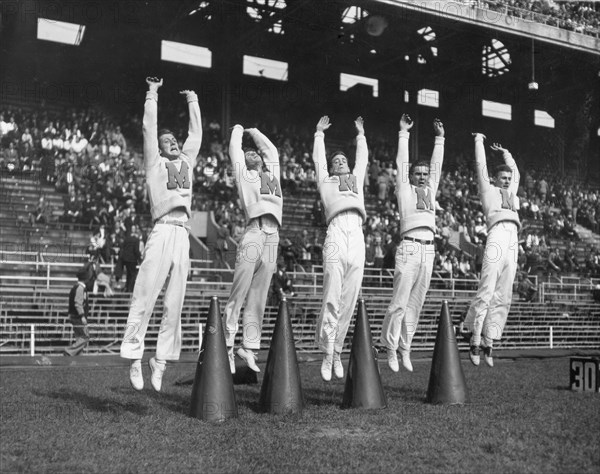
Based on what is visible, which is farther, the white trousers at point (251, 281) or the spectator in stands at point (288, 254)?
the spectator in stands at point (288, 254)

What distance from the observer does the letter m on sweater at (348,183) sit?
35.7ft

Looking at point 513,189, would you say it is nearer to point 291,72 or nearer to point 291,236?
point 291,236

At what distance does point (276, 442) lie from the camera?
755 cm

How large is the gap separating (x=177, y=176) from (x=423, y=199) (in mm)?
4001

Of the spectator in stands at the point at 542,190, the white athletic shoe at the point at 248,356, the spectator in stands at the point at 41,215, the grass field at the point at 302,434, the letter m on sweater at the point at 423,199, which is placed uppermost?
the spectator in stands at the point at 542,190

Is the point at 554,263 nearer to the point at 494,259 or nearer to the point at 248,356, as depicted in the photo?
the point at 494,259

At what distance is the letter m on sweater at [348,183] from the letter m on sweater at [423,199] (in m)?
1.19

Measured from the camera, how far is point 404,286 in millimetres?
11570

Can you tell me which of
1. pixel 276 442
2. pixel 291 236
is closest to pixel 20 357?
pixel 276 442

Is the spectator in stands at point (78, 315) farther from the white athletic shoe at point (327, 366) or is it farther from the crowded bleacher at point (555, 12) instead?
the crowded bleacher at point (555, 12)

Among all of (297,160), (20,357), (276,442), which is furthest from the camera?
(297,160)

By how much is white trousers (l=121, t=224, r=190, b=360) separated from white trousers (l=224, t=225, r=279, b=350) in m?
1.13

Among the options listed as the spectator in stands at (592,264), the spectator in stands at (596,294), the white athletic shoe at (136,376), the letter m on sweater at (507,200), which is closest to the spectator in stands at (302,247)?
the spectator in stands at (596,294)

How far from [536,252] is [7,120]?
2049cm
